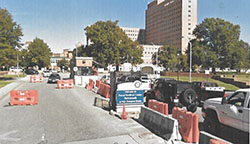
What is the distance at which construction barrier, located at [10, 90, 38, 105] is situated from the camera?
15.0 meters

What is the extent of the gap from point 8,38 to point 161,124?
3597 cm

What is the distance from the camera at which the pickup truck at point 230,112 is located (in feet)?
21.5

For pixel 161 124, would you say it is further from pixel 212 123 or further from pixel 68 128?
pixel 68 128

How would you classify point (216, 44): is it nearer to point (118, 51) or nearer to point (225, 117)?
point (118, 51)

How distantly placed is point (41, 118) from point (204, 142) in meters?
7.58

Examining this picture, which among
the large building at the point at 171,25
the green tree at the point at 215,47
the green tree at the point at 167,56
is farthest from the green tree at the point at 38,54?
the green tree at the point at 215,47

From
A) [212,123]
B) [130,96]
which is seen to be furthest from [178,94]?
[212,123]

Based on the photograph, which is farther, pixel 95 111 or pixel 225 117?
pixel 95 111

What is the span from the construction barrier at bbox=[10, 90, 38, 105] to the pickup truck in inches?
425

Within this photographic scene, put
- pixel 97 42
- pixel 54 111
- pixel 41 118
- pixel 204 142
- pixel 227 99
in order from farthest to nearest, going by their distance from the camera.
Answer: pixel 97 42 < pixel 54 111 < pixel 41 118 < pixel 227 99 < pixel 204 142

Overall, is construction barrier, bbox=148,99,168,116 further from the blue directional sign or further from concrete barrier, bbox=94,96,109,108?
concrete barrier, bbox=94,96,109,108

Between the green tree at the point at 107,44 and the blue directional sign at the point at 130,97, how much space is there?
47.4 metres

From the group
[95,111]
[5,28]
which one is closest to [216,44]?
[5,28]

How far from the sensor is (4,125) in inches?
380
